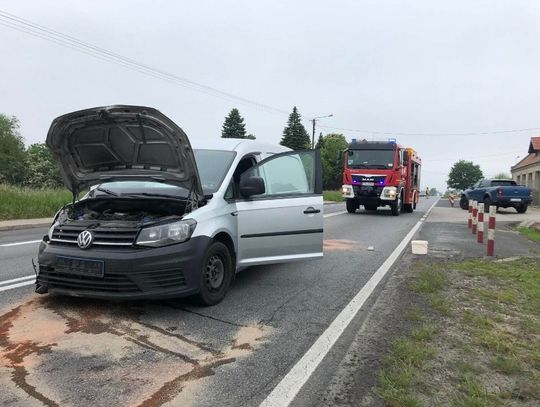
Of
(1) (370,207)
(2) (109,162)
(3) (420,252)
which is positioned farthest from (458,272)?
(1) (370,207)

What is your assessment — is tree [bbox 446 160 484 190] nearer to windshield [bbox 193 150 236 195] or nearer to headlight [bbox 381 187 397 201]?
headlight [bbox 381 187 397 201]

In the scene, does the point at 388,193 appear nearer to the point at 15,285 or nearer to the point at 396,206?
the point at 396,206

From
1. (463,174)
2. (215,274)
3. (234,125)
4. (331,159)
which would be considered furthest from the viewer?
(463,174)

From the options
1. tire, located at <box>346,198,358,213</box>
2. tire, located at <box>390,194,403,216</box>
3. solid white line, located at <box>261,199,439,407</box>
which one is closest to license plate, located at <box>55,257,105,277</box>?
solid white line, located at <box>261,199,439,407</box>

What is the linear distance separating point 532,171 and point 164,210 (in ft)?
151

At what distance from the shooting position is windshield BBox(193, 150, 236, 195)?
5.70m

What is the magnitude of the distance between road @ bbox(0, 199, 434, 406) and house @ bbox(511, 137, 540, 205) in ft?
129

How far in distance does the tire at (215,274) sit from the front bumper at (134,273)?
14 cm

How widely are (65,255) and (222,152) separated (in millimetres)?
2279

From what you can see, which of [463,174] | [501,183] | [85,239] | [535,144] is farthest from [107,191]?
[463,174]

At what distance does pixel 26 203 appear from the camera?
17.7m

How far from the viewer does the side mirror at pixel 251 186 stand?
18.6 ft

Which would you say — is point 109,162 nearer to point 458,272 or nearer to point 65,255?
point 65,255

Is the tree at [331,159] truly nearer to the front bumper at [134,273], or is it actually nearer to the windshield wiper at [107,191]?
the windshield wiper at [107,191]
